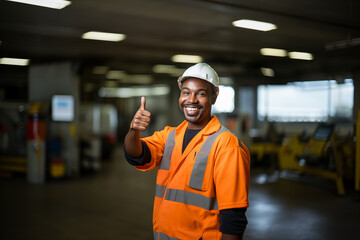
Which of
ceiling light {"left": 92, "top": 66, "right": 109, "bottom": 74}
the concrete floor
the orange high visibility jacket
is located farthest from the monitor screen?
the orange high visibility jacket

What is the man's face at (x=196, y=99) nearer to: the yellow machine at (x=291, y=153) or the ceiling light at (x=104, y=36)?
the ceiling light at (x=104, y=36)

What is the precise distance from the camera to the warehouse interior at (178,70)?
15.1 feet

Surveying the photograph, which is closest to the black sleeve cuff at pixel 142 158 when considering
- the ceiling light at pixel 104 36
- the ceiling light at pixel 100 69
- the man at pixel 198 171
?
the man at pixel 198 171

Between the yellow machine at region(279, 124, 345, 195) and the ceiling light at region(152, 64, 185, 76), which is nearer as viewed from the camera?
the yellow machine at region(279, 124, 345, 195)

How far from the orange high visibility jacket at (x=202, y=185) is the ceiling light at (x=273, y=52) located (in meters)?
6.69

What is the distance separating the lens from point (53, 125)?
8.12 meters

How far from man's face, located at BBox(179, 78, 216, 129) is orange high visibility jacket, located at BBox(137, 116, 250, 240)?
0.08 m

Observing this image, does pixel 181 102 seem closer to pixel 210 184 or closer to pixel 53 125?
pixel 210 184

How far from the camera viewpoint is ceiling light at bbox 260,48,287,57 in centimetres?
796

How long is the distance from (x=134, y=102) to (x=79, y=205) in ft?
40.5

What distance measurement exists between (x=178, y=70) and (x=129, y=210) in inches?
269

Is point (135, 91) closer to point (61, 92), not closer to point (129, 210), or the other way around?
point (61, 92)

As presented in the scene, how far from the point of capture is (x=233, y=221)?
58.6 inches

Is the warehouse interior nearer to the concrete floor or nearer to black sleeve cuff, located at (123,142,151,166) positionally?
the concrete floor
